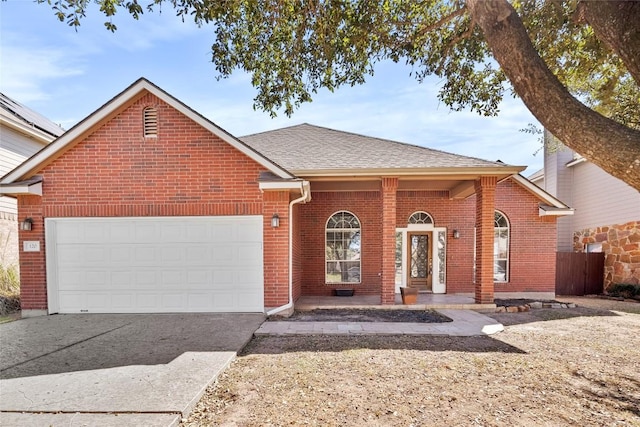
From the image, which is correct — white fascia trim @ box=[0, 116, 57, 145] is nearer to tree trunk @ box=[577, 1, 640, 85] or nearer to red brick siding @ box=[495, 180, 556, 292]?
tree trunk @ box=[577, 1, 640, 85]

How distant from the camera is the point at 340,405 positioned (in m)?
3.48

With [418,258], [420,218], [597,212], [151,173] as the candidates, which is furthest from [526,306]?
[151,173]

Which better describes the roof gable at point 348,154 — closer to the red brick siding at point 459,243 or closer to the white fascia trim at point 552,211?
the red brick siding at point 459,243

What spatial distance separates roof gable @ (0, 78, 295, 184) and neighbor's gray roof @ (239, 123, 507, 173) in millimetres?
1322

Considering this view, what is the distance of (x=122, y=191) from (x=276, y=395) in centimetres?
609

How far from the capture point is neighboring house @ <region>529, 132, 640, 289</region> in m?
12.1

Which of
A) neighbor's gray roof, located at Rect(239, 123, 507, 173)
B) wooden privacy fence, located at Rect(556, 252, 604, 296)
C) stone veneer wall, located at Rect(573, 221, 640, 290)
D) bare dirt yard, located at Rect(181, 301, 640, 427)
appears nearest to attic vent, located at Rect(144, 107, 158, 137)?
neighbor's gray roof, located at Rect(239, 123, 507, 173)

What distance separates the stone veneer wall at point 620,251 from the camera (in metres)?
11.9

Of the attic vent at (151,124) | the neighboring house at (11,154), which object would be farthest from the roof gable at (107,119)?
the neighboring house at (11,154)

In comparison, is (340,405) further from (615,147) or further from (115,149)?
(115,149)

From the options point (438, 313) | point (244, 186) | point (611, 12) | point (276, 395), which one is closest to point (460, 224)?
point (438, 313)

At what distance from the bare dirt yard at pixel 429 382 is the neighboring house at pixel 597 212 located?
8.25m

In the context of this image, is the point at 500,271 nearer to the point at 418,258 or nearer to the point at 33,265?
the point at 418,258

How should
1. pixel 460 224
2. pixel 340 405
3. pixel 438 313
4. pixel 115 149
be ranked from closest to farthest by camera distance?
pixel 340 405 → pixel 115 149 → pixel 438 313 → pixel 460 224
